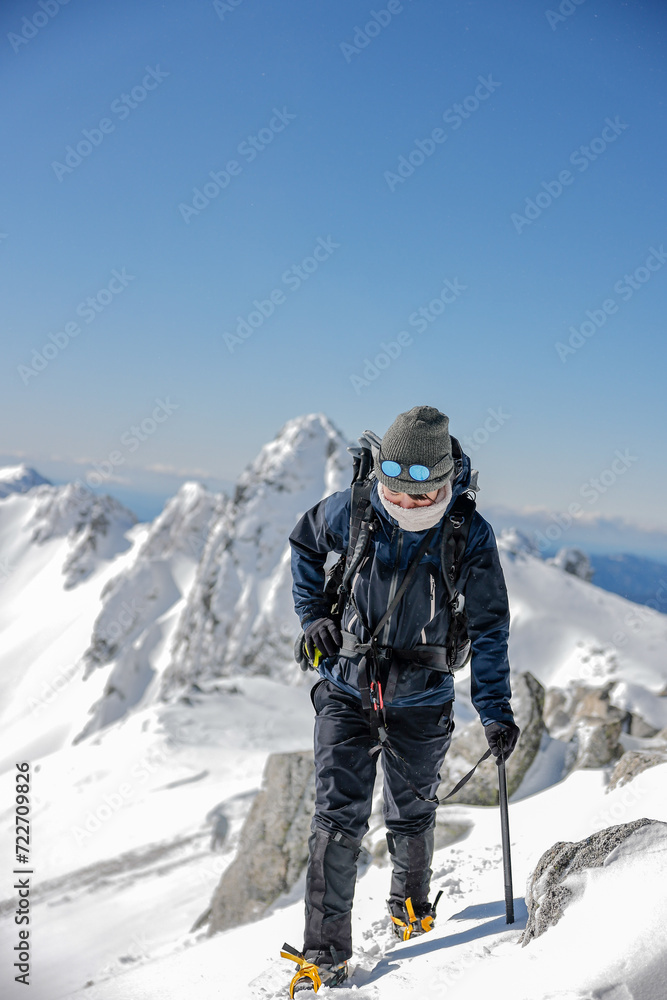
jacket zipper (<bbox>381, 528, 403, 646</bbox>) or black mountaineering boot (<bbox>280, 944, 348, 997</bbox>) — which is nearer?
black mountaineering boot (<bbox>280, 944, 348, 997</bbox>)

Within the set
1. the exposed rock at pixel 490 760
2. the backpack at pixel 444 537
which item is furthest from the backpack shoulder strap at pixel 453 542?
the exposed rock at pixel 490 760

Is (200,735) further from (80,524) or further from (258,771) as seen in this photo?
(80,524)

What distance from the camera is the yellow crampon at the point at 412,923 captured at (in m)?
3.80

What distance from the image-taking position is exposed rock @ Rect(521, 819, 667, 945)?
2758 mm

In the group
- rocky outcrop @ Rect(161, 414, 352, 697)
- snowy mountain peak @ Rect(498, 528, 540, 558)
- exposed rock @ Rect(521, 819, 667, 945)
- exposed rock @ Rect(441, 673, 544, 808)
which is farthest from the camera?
snowy mountain peak @ Rect(498, 528, 540, 558)

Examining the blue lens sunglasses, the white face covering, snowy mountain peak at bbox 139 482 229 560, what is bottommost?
the white face covering

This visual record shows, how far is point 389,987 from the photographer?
302cm

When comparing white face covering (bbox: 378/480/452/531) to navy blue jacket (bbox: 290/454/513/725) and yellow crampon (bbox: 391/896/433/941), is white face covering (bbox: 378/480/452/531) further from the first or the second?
yellow crampon (bbox: 391/896/433/941)

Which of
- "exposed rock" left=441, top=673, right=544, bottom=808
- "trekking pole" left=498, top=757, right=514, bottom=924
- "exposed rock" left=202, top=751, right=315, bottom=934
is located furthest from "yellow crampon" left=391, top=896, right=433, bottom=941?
"exposed rock" left=202, top=751, right=315, bottom=934

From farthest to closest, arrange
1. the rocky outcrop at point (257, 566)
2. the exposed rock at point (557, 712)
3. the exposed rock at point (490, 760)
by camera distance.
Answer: the rocky outcrop at point (257, 566) < the exposed rock at point (557, 712) < the exposed rock at point (490, 760)

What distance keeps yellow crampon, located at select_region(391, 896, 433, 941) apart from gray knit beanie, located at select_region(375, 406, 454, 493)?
2.59 metres

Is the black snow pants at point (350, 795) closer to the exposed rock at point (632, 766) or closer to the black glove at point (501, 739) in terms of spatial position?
the black glove at point (501, 739)

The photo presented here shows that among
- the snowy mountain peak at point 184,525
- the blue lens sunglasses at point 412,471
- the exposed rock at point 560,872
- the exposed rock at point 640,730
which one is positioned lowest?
the exposed rock at point 640,730

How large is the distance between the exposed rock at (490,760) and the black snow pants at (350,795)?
14.1 ft
